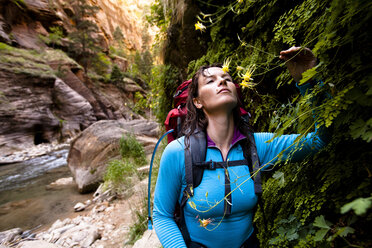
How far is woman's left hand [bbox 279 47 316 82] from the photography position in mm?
1124

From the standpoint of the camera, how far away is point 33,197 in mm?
7168

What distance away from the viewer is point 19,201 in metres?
6.93

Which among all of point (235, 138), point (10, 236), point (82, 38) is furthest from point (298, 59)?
point (82, 38)

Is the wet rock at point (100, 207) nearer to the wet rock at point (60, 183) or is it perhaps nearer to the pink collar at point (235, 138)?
the wet rock at point (60, 183)

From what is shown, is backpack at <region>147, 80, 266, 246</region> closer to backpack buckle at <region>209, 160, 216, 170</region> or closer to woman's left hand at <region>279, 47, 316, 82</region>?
backpack buckle at <region>209, 160, 216, 170</region>

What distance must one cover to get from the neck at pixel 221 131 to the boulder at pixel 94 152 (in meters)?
6.49

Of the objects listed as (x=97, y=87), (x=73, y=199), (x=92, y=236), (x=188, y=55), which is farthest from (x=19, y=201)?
(x=97, y=87)

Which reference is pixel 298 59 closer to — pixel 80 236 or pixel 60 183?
pixel 80 236

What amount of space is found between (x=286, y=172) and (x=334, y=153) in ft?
1.53

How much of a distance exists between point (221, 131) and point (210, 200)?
53 centimetres

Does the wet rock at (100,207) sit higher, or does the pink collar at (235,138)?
the pink collar at (235,138)

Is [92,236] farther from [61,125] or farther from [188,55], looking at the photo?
[61,125]

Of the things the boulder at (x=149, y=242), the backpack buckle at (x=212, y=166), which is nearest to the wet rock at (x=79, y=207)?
the boulder at (x=149, y=242)

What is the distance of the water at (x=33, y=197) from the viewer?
5691 millimetres
